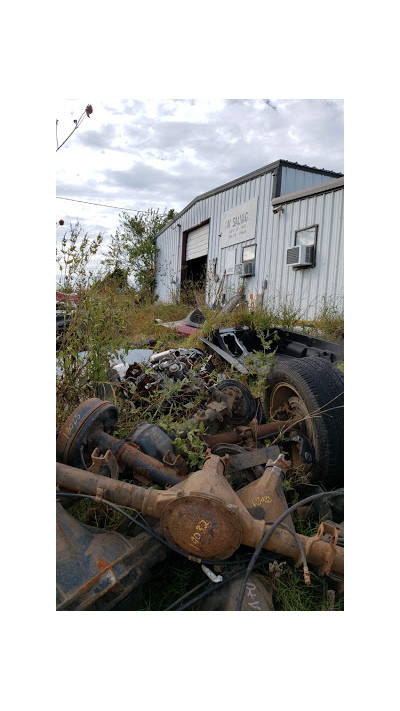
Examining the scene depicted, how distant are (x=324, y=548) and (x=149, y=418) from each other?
1416mm

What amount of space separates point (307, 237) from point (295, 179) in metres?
1.96

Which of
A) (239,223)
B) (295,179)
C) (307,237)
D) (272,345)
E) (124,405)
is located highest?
(295,179)

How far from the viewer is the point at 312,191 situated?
707cm

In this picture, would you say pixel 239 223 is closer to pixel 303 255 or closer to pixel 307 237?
pixel 307 237

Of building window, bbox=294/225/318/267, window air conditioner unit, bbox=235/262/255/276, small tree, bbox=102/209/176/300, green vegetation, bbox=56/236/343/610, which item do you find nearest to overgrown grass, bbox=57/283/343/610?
green vegetation, bbox=56/236/343/610

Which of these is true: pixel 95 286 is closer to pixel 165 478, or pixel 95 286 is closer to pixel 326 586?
pixel 165 478

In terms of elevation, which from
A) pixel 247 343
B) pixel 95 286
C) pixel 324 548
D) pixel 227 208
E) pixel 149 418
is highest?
pixel 227 208

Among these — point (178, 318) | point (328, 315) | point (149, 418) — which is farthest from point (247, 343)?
point (178, 318)

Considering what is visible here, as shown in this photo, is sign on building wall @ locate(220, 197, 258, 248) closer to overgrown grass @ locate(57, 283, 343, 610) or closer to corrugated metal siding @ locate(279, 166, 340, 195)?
corrugated metal siding @ locate(279, 166, 340, 195)

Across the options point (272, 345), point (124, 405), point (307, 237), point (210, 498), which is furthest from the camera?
point (307, 237)

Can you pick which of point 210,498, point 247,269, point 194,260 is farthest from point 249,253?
point 210,498

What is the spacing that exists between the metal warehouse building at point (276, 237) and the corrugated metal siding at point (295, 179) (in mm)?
19

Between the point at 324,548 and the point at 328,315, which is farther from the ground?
the point at 328,315

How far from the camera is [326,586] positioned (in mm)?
1633
